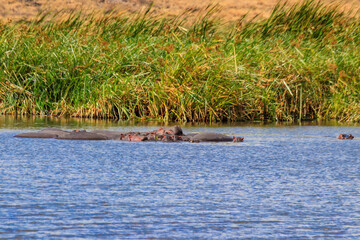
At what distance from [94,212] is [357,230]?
1760 millimetres

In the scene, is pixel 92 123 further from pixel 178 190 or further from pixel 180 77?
pixel 178 190

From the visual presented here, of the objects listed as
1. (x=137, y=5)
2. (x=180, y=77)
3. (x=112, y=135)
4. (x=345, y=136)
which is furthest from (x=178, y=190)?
(x=137, y=5)

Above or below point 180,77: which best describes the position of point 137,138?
below

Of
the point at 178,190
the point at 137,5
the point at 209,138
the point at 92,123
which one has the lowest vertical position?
the point at 178,190

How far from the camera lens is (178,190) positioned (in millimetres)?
6242

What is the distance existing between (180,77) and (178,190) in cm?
872

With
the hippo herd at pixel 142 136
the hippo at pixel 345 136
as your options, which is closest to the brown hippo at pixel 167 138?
the hippo herd at pixel 142 136

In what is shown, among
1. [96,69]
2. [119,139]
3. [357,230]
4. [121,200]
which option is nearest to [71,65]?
[96,69]

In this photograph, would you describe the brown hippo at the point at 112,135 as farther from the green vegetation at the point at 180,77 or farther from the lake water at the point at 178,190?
the green vegetation at the point at 180,77

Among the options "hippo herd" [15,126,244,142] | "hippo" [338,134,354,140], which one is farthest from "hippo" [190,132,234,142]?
"hippo" [338,134,354,140]

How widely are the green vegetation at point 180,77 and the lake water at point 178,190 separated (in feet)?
14.7

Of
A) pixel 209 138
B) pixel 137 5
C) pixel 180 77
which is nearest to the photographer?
pixel 209 138

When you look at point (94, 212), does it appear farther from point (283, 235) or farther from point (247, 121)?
point (247, 121)

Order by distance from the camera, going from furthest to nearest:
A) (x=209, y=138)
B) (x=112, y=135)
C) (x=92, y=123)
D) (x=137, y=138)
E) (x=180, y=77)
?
1. (x=180, y=77)
2. (x=92, y=123)
3. (x=112, y=135)
4. (x=209, y=138)
5. (x=137, y=138)
